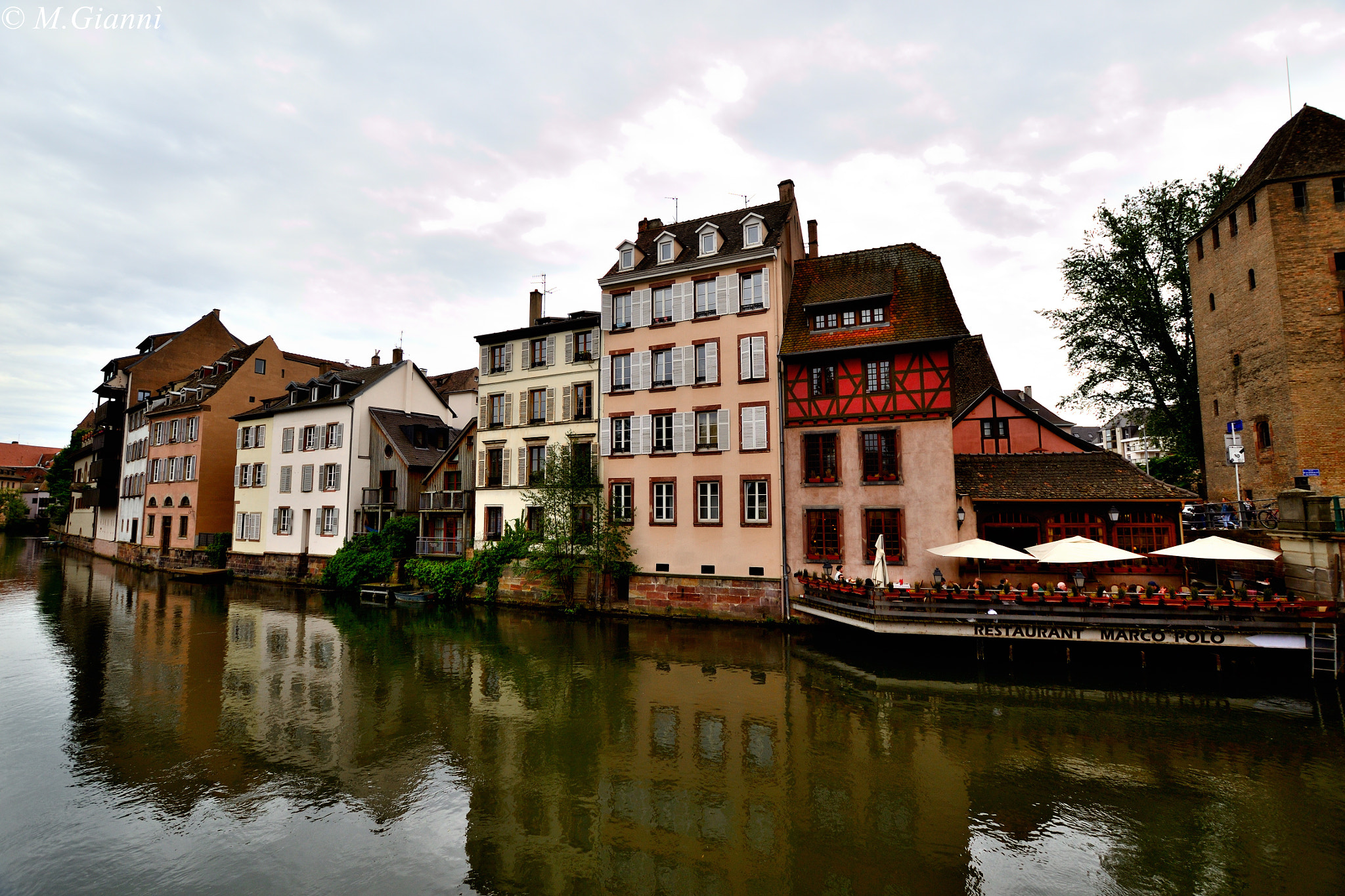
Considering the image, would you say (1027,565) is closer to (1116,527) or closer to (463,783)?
(1116,527)

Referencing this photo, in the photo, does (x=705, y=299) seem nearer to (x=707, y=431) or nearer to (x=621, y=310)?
(x=621, y=310)

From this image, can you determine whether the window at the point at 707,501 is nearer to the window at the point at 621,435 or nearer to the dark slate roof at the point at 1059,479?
the window at the point at 621,435

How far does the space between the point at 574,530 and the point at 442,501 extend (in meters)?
9.95

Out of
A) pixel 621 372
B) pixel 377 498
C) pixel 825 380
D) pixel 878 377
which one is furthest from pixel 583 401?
pixel 377 498

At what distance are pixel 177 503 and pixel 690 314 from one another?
4058 cm

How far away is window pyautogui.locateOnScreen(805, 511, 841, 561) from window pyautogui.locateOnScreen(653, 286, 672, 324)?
10.1m

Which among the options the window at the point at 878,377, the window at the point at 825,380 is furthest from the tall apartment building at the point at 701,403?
the window at the point at 878,377

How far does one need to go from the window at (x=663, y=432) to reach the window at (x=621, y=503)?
7.00 ft

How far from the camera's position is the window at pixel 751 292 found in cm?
2481

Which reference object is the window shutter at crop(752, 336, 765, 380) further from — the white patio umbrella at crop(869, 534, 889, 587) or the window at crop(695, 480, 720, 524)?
the white patio umbrella at crop(869, 534, 889, 587)

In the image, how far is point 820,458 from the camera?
23.4m

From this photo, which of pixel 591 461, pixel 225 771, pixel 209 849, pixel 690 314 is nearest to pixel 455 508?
pixel 591 461

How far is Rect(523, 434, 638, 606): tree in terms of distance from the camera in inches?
1011

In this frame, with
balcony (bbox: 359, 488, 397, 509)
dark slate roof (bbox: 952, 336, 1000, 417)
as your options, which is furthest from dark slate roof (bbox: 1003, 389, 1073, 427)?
balcony (bbox: 359, 488, 397, 509)
